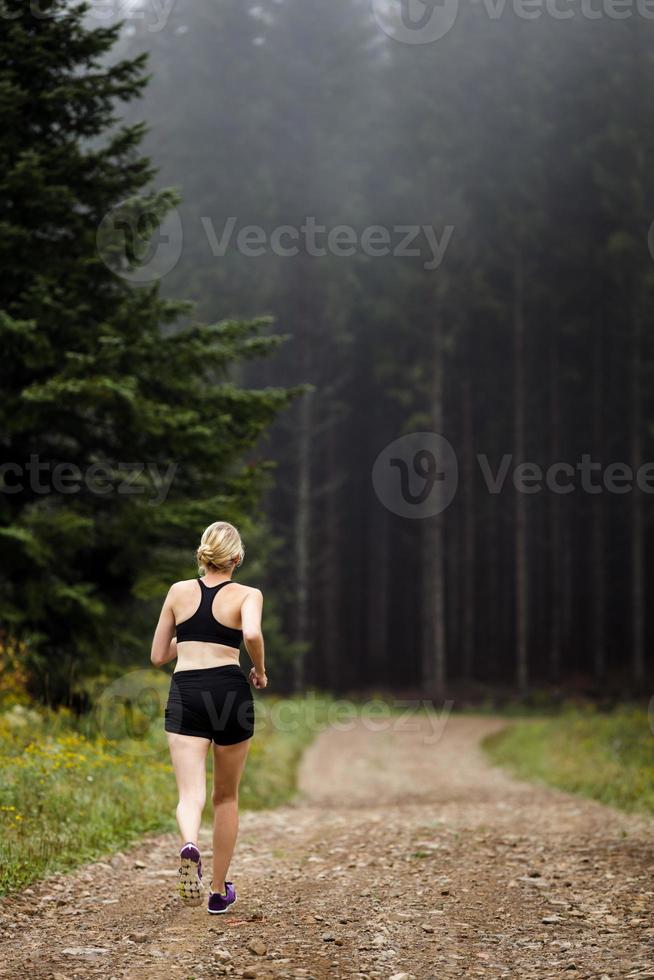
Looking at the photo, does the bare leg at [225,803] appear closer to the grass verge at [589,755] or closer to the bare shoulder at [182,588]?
the bare shoulder at [182,588]

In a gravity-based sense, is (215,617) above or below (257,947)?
above

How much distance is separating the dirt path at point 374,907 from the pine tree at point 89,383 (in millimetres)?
3206

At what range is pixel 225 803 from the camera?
498cm

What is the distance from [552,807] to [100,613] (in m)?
5.43

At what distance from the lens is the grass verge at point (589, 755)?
34.2ft

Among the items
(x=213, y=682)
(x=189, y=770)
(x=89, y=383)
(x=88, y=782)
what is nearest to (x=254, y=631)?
(x=213, y=682)

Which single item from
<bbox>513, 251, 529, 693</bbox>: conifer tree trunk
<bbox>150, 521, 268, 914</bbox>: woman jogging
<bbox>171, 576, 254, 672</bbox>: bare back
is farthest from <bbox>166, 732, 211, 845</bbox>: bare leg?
<bbox>513, 251, 529, 693</bbox>: conifer tree trunk

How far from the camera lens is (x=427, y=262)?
26.0 meters

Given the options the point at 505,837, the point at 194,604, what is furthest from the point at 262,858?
the point at 194,604

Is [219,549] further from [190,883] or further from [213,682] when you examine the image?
[190,883]

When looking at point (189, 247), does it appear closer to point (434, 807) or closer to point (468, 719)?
point (468, 719)

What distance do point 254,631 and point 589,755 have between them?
34.2 ft

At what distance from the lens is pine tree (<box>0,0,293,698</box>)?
9617 millimetres

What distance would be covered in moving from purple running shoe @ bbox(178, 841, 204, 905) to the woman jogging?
11 centimetres
